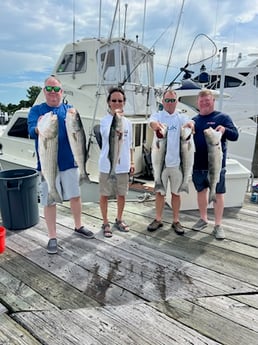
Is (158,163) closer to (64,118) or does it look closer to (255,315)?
(64,118)

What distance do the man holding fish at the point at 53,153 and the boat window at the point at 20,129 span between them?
488 cm

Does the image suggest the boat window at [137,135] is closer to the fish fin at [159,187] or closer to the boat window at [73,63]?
the boat window at [73,63]

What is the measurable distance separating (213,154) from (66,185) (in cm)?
155

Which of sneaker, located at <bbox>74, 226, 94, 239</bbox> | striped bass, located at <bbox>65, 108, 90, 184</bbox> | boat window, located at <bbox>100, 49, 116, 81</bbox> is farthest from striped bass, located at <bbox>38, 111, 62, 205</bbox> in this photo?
boat window, located at <bbox>100, 49, 116, 81</bbox>

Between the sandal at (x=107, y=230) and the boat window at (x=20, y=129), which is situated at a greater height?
the boat window at (x=20, y=129)

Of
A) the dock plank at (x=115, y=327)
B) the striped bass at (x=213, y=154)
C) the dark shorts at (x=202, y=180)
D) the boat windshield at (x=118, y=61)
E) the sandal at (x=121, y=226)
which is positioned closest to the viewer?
the dock plank at (x=115, y=327)

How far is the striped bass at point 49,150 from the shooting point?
98.1 inches

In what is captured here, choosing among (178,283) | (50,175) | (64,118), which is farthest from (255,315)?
(64,118)

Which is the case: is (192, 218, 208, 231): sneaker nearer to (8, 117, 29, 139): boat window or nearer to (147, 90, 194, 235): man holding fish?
(147, 90, 194, 235): man holding fish

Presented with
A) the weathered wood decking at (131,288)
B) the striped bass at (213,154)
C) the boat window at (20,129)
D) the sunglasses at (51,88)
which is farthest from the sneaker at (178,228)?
the boat window at (20,129)

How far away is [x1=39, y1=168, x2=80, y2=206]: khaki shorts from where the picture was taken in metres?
2.90

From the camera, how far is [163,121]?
3182 mm

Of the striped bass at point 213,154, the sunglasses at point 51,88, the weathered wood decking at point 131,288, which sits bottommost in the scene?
the weathered wood decking at point 131,288

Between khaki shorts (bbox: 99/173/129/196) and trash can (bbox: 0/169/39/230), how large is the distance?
0.87 metres
